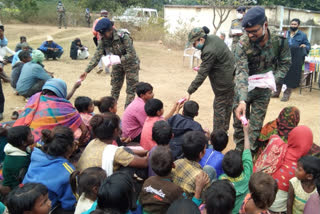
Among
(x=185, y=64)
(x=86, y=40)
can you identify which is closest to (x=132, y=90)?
(x=185, y=64)

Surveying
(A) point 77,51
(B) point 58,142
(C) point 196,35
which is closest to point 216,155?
(B) point 58,142

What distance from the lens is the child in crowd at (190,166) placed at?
95.0 inches

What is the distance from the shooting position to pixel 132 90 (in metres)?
5.40

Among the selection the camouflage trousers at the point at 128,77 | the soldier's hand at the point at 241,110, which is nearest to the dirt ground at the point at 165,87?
the camouflage trousers at the point at 128,77

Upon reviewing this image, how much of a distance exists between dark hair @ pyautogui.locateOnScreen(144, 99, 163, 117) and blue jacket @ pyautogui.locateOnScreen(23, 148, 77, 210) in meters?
1.20

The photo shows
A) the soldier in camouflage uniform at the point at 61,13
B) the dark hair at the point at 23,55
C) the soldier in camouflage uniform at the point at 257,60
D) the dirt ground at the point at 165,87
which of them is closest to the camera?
the soldier in camouflage uniform at the point at 257,60

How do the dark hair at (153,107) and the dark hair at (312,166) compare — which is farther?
the dark hair at (153,107)

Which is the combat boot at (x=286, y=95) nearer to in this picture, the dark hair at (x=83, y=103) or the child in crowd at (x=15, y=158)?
the dark hair at (x=83, y=103)

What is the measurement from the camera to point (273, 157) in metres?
2.71

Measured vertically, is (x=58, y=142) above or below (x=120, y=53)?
below

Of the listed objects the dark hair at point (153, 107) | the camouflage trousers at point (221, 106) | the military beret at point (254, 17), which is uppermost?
the military beret at point (254, 17)

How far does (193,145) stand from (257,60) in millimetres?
1642

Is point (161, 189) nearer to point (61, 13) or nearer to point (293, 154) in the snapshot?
point (293, 154)

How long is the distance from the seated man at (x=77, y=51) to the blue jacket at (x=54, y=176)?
368 inches
